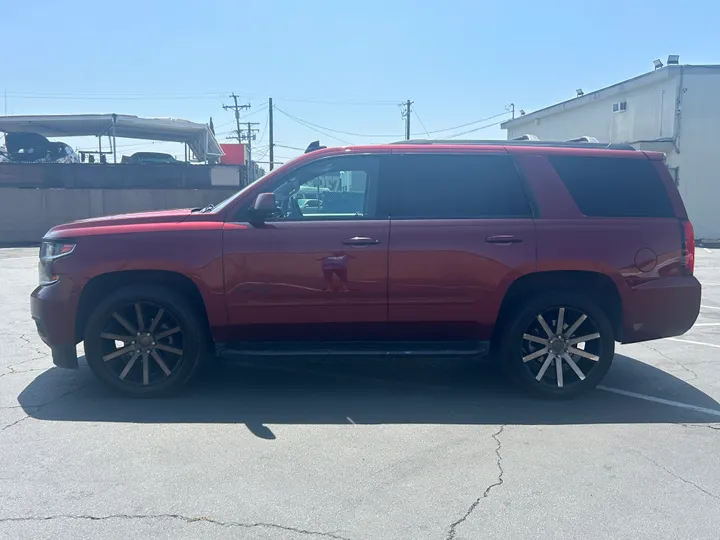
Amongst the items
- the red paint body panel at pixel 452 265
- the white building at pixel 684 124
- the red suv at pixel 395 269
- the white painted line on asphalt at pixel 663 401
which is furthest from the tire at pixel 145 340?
the white building at pixel 684 124

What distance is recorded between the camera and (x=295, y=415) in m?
5.15

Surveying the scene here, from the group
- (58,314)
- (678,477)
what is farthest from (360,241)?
(678,477)

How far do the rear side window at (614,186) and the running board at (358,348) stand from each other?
1511mm

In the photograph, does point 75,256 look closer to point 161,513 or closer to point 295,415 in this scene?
point 295,415

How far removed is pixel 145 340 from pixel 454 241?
266 centimetres

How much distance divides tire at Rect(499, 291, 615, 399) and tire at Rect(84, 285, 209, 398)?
8.51ft

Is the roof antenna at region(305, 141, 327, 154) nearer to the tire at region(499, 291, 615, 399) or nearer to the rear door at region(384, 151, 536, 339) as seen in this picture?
the rear door at region(384, 151, 536, 339)

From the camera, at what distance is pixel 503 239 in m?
5.36

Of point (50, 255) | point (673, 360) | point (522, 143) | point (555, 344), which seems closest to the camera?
point (50, 255)

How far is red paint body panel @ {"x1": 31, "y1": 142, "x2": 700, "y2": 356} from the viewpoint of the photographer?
17.3 ft

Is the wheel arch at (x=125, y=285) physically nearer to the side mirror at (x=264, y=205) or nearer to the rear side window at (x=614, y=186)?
the side mirror at (x=264, y=205)

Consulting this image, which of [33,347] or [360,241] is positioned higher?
[360,241]

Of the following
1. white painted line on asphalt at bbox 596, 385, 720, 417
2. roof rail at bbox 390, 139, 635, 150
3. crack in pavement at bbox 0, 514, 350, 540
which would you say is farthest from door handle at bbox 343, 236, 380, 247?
white painted line on asphalt at bbox 596, 385, 720, 417

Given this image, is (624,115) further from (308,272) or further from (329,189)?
(308,272)
